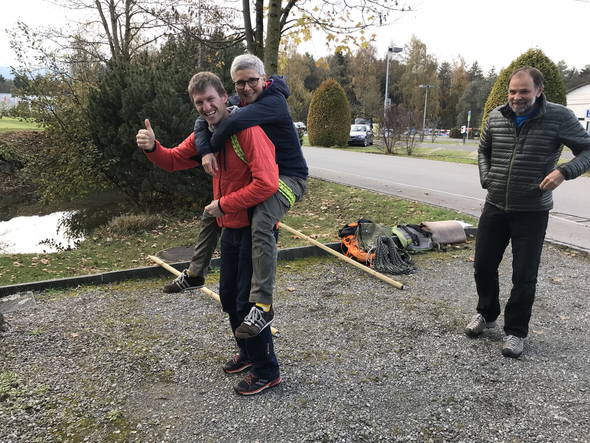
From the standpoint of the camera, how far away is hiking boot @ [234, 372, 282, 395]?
3055 mm

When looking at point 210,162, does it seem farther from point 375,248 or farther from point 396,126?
point 396,126

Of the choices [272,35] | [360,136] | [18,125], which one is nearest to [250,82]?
[272,35]

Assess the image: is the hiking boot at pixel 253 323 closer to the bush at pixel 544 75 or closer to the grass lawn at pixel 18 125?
the grass lawn at pixel 18 125

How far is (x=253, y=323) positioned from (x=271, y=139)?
3.48 feet

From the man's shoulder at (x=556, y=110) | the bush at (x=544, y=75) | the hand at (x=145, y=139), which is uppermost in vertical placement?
the bush at (x=544, y=75)

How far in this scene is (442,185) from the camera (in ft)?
40.8

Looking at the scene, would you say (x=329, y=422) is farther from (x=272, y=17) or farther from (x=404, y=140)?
(x=404, y=140)

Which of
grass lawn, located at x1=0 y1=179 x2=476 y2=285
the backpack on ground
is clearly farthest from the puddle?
the backpack on ground

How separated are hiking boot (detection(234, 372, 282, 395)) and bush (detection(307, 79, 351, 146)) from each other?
25759mm

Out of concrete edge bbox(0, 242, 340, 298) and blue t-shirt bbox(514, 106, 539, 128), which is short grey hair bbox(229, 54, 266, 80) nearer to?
blue t-shirt bbox(514, 106, 539, 128)

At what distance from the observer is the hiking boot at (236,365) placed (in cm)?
334

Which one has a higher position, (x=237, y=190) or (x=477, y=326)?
(x=237, y=190)

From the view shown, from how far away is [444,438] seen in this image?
264cm

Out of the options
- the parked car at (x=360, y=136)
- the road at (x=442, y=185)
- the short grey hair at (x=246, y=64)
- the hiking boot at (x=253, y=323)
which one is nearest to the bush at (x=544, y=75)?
the road at (x=442, y=185)
